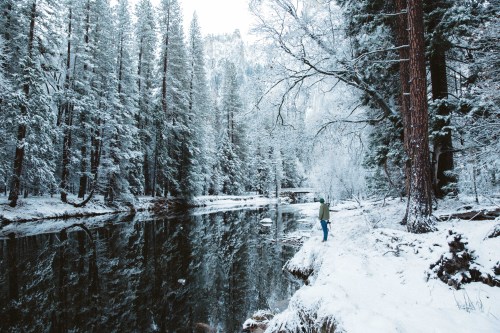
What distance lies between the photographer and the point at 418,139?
716 cm

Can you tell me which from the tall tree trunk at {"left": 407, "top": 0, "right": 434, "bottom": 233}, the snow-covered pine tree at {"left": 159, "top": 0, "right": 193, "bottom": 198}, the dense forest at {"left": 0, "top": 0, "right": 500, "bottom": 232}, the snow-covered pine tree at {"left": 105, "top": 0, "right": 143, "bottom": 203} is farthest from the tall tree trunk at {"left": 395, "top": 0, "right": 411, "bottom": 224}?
the snow-covered pine tree at {"left": 159, "top": 0, "right": 193, "bottom": 198}

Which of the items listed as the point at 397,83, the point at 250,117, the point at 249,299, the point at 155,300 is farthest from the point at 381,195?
the point at 155,300

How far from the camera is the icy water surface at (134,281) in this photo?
6.20 m

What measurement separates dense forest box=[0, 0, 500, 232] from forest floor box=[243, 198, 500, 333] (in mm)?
1420

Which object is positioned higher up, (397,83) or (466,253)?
(397,83)

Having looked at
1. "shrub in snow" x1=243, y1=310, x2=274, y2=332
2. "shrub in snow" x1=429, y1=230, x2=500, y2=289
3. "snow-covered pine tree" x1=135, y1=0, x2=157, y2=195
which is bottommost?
"shrub in snow" x1=243, y1=310, x2=274, y2=332

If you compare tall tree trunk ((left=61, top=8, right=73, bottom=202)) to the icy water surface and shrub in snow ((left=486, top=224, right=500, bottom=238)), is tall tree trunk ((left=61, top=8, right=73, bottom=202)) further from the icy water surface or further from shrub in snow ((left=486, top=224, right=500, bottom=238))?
shrub in snow ((left=486, top=224, right=500, bottom=238))

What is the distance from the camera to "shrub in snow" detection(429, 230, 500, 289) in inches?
168

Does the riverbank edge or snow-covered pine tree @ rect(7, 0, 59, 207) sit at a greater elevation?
snow-covered pine tree @ rect(7, 0, 59, 207)

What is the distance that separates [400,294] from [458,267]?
1037 mm

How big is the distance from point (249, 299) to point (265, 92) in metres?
6.36

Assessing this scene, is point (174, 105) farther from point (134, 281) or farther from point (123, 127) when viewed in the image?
point (134, 281)

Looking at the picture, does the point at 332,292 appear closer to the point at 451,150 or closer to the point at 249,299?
the point at 249,299

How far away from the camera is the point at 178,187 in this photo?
1201 inches
